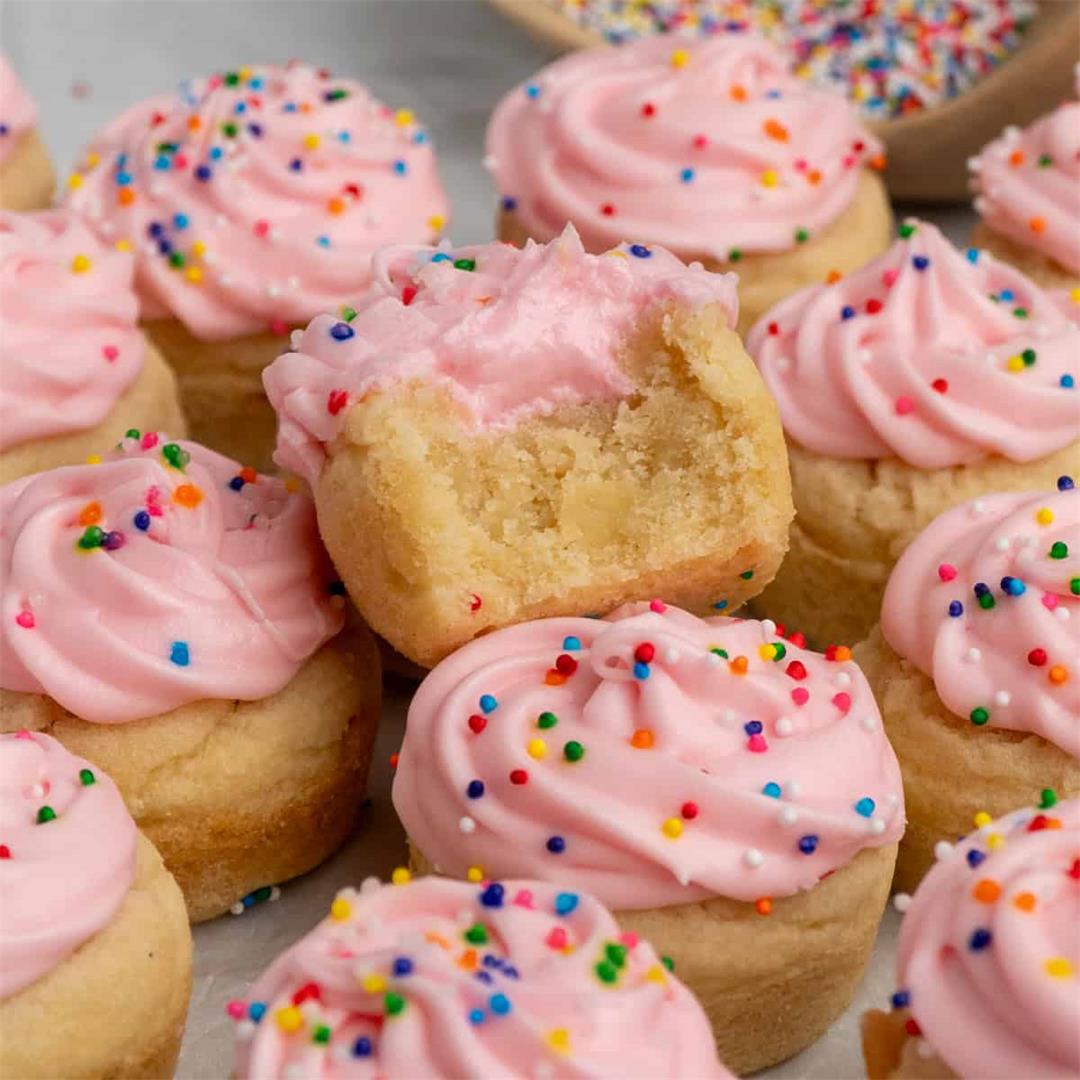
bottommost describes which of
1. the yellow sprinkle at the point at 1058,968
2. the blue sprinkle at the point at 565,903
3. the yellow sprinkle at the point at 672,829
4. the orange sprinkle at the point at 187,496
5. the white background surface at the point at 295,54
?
the white background surface at the point at 295,54

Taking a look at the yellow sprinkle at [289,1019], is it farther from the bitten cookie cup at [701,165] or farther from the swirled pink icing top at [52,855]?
the bitten cookie cup at [701,165]

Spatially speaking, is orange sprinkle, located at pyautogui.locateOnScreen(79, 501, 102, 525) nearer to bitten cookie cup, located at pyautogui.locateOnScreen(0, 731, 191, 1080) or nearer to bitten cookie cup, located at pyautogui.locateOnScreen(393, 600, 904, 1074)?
bitten cookie cup, located at pyautogui.locateOnScreen(0, 731, 191, 1080)

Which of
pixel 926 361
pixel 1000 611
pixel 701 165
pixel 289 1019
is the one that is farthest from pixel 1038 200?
pixel 289 1019

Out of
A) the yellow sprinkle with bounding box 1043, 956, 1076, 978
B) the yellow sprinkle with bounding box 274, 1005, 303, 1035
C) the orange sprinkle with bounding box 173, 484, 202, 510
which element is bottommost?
the orange sprinkle with bounding box 173, 484, 202, 510

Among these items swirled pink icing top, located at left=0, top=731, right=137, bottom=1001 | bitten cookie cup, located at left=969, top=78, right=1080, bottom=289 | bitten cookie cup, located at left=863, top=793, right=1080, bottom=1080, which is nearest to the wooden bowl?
bitten cookie cup, located at left=969, top=78, right=1080, bottom=289

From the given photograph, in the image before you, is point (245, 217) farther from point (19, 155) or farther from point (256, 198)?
point (19, 155)

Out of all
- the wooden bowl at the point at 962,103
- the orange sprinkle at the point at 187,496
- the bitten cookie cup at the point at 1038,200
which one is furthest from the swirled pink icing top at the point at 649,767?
the wooden bowl at the point at 962,103

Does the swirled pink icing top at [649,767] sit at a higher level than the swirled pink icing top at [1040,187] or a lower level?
lower

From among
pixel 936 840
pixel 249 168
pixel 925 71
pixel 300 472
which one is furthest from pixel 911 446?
pixel 925 71
